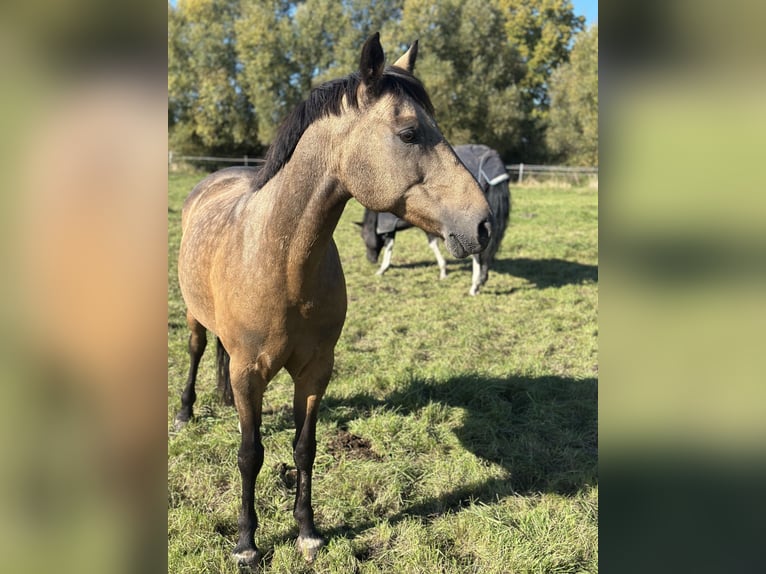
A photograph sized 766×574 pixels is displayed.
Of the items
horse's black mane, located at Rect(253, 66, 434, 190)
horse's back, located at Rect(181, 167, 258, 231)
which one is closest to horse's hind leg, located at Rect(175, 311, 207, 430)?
horse's back, located at Rect(181, 167, 258, 231)

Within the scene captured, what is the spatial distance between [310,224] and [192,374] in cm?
225

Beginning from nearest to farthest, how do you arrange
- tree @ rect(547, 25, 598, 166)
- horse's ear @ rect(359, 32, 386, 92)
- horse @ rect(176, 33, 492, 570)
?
horse's ear @ rect(359, 32, 386, 92), horse @ rect(176, 33, 492, 570), tree @ rect(547, 25, 598, 166)

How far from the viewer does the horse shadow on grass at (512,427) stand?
9.91ft

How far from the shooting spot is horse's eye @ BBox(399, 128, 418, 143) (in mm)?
1852

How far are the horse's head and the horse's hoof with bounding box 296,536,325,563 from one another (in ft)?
5.67

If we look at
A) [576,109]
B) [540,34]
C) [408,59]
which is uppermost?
[540,34]

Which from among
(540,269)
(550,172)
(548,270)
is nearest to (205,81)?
(550,172)

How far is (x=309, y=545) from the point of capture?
254 centimetres

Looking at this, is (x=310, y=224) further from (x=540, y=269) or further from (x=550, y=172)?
(x=550, y=172)

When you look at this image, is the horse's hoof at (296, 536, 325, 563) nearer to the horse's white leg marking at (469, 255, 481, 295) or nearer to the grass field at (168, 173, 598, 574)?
the grass field at (168, 173, 598, 574)
